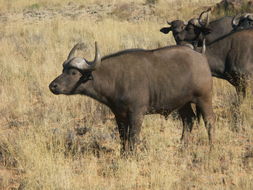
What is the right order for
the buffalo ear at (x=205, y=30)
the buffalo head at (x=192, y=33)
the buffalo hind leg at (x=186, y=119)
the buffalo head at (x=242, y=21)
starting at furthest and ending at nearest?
the buffalo head at (x=242, y=21)
the buffalo head at (x=192, y=33)
the buffalo ear at (x=205, y=30)
the buffalo hind leg at (x=186, y=119)

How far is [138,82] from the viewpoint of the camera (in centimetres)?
654

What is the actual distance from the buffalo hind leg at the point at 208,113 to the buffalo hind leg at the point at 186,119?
1.38ft

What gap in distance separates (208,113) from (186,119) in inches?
22.7

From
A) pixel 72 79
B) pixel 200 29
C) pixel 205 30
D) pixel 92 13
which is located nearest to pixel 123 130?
pixel 72 79

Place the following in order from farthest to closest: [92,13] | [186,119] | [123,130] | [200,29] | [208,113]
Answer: [92,13] → [200,29] → [186,119] → [208,113] → [123,130]

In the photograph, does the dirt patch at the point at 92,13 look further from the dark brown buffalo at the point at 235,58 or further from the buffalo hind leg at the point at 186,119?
the buffalo hind leg at the point at 186,119

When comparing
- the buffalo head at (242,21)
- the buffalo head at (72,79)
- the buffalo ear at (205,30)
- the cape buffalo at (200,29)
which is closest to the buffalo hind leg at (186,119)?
the buffalo head at (72,79)

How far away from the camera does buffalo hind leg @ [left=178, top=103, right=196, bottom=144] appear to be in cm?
736

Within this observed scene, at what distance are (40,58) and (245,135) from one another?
7727 millimetres

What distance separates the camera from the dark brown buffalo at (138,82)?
6.47 meters

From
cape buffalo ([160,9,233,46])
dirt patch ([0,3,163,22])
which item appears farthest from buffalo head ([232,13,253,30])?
dirt patch ([0,3,163,22])

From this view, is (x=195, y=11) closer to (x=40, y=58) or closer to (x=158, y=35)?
(x=158, y=35)

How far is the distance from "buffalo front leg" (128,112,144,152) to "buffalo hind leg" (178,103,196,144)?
3.68 feet

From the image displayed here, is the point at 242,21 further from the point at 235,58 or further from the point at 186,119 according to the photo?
the point at 186,119
